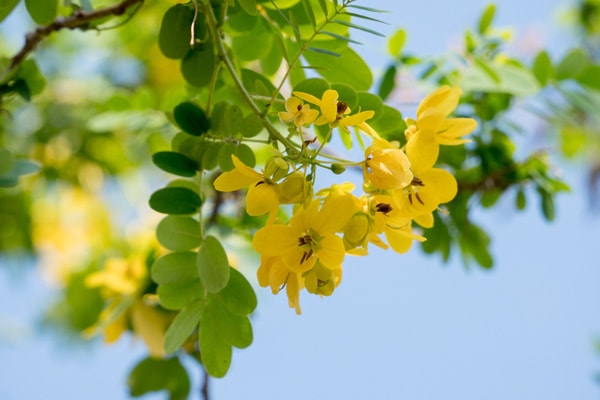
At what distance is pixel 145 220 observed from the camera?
1.68 meters

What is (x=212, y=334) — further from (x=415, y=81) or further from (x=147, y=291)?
(x=415, y=81)

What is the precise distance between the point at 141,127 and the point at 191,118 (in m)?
0.69

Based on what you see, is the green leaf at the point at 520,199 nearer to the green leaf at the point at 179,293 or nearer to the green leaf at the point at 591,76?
the green leaf at the point at 591,76

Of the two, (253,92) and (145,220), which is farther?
(145,220)

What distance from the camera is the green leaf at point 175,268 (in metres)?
0.75

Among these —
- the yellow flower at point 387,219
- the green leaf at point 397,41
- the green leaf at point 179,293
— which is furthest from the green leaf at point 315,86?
the green leaf at point 397,41

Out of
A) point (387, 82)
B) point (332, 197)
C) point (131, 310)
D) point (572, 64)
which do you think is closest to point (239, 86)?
point (332, 197)

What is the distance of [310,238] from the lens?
586 mm

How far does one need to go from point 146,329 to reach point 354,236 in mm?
647

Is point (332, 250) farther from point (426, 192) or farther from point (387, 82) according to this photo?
point (387, 82)

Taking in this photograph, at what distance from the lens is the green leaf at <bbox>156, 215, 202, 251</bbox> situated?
29.6 inches

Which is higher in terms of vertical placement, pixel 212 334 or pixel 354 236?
pixel 354 236

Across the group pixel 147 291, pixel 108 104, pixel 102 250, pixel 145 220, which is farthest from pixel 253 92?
pixel 102 250

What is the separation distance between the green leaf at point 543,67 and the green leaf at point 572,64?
36 mm
